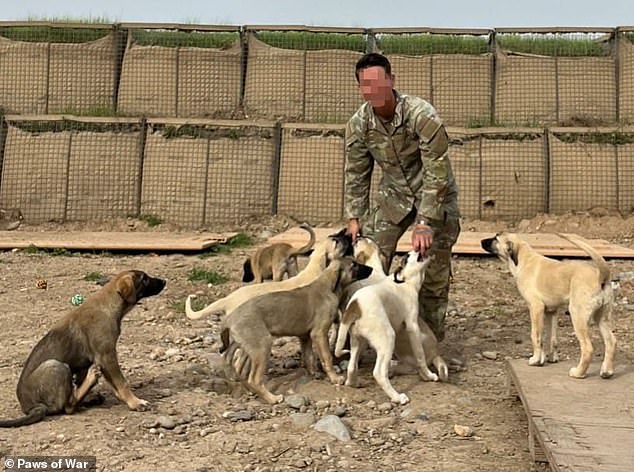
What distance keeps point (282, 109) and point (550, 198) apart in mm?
4898

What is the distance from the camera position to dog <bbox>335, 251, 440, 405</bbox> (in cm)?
557

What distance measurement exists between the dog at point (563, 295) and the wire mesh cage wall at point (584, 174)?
6.80 m

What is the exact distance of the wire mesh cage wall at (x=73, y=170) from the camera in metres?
13.1

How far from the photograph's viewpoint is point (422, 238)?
Result: 19.4 feet

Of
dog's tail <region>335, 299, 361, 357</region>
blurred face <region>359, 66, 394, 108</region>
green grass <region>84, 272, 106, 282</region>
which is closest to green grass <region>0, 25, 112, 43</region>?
green grass <region>84, 272, 106, 282</region>

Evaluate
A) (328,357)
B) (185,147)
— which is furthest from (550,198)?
(328,357)

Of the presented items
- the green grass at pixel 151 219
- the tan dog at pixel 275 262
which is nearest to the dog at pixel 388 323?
the tan dog at pixel 275 262

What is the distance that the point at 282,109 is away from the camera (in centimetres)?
1449

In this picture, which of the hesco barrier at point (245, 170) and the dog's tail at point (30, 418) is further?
the hesco barrier at point (245, 170)

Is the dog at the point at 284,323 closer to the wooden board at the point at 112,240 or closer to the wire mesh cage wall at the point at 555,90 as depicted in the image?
the wooden board at the point at 112,240

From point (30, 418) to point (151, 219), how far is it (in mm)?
8337

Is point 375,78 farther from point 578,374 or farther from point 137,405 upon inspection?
point 137,405

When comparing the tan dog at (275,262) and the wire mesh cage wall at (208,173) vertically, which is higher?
the wire mesh cage wall at (208,173)

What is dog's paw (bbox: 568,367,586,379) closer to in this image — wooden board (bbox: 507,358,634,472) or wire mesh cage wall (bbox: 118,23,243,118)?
wooden board (bbox: 507,358,634,472)
